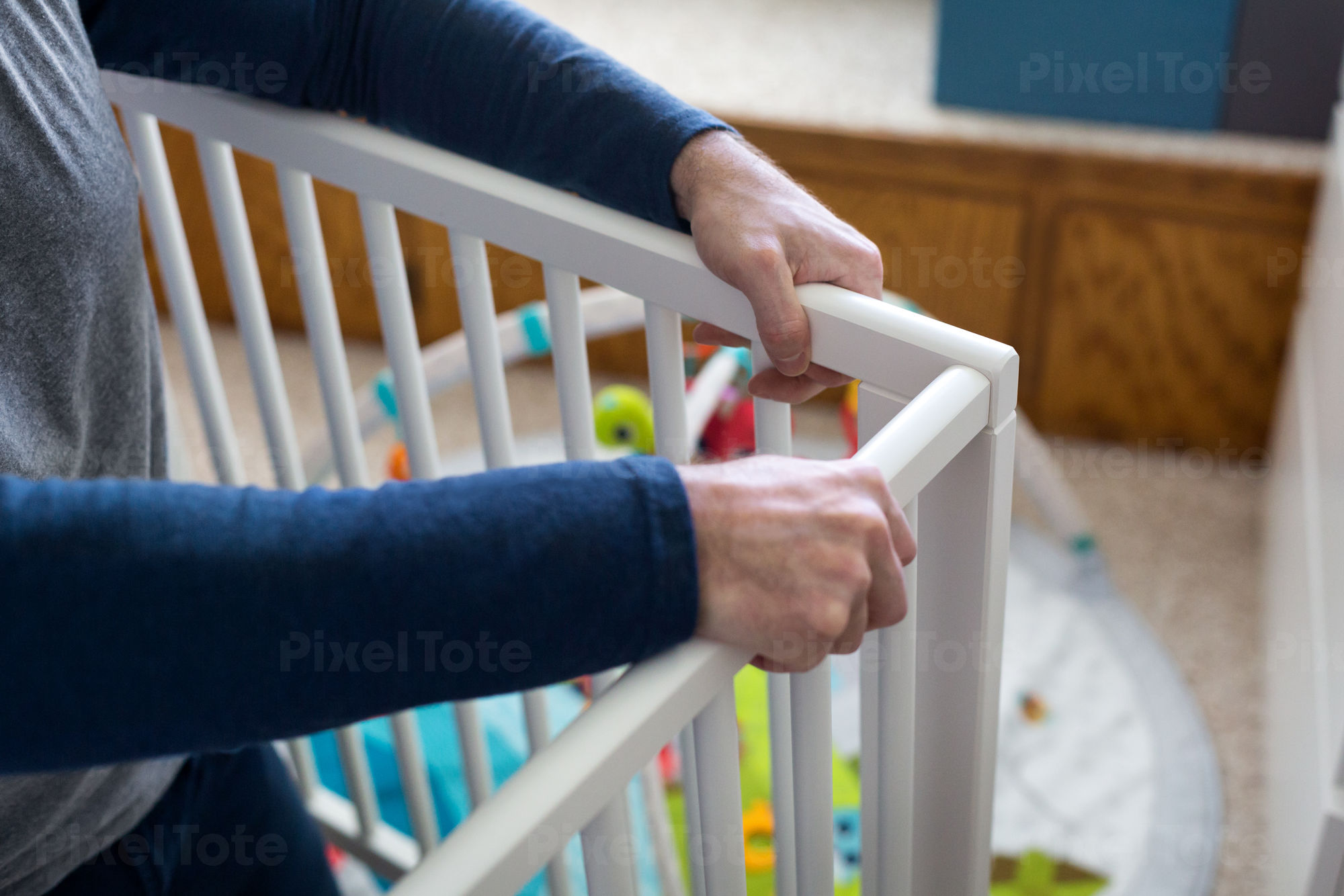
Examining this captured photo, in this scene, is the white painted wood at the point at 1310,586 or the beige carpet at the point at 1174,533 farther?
the beige carpet at the point at 1174,533

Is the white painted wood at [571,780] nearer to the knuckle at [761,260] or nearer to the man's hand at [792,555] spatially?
the man's hand at [792,555]

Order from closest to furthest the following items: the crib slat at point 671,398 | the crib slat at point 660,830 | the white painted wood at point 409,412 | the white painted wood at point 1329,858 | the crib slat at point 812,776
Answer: the crib slat at point 812,776
the crib slat at point 671,398
the white painted wood at point 409,412
the white painted wood at point 1329,858
the crib slat at point 660,830

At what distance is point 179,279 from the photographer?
80 centimetres

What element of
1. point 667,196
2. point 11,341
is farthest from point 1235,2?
point 11,341

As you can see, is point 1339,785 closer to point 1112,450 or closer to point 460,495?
point 460,495

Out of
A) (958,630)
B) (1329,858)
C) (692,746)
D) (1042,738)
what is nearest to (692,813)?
(692,746)

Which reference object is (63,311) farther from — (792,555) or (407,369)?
(792,555)

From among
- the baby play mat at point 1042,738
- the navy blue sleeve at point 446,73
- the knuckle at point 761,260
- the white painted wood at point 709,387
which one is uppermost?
the navy blue sleeve at point 446,73

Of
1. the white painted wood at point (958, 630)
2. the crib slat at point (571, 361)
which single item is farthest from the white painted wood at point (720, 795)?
the crib slat at point (571, 361)

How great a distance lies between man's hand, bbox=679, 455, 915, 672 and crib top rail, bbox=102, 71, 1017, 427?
0.37ft

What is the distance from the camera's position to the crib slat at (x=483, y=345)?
2.23 ft

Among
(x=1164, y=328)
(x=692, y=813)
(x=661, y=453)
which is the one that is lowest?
(x=1164, y=328)

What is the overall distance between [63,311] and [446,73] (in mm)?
241

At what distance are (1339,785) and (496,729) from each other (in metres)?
0.75
